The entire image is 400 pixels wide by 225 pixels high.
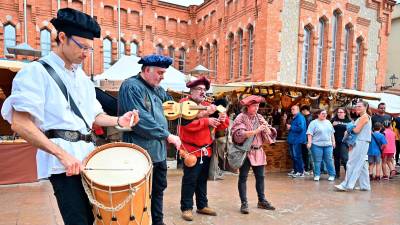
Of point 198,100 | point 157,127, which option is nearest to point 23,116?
point 157,127

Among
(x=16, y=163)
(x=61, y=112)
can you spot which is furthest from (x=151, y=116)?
(x=16, y=163)

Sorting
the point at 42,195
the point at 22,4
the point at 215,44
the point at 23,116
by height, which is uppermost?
the point at 22,4

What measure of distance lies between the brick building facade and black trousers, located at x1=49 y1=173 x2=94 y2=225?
53.3ft

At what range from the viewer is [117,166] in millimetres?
2174

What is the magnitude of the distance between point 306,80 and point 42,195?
57.3ft

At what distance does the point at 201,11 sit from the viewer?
25188 mm

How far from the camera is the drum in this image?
203 centimetres

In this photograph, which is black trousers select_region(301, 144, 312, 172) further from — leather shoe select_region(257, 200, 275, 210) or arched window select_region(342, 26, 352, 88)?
arched window select_region(342, 26, 352, 88)

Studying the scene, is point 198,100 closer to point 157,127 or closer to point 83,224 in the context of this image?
point 157,127

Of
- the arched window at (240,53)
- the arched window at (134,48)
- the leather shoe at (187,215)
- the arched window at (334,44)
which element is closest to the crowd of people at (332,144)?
the leather shoe at (187,215)

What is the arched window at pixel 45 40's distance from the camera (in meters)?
21.3

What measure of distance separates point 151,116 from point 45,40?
21.6m

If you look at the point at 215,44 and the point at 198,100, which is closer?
the point at 198,100

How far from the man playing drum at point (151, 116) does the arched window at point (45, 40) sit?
2090cm
